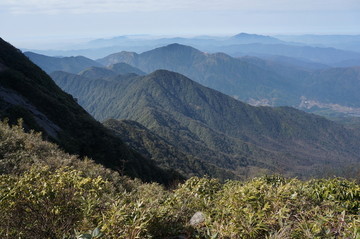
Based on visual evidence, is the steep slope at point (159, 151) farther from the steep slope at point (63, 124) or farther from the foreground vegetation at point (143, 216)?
the foreground vegetation at point (143, 216)

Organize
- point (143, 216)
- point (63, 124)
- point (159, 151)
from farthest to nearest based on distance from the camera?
point (159, 151) → point (63, 124) → point (143, 216)

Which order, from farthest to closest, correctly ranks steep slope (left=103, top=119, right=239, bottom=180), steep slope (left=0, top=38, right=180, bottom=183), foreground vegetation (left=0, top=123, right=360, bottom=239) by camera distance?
1. steep slope (left=103, top=119, right=239, bottom=180)
2. steep slope (left=0, top=38, right=180, bottom=183)
3. foreground vegetation (left=0, top=123, right=360, bottom=239)

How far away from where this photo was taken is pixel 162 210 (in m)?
5.75

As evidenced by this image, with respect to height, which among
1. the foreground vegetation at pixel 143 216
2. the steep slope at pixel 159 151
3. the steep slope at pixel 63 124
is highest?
the foreground vegetation at pixel 143 216

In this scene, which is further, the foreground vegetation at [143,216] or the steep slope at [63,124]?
the steep slope at [63,124]

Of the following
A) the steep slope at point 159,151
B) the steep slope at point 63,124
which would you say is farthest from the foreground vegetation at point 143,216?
the steep slope at point 159,151

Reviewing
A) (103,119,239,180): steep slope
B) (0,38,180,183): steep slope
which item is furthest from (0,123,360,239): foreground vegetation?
(103,119,239,180): steep slope

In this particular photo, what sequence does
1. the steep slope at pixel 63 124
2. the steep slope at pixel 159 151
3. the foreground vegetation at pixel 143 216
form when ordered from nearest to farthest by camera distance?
the foreground vegetation at pixel 143 216 < the steep slope at pixel 63 124 < the steep slope at pixel 159 151

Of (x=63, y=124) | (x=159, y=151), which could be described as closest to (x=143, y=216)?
(x=63, y=124)

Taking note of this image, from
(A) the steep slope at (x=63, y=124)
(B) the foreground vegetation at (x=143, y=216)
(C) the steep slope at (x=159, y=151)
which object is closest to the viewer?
(B) the foreground vegetation at (x=143, y=216)

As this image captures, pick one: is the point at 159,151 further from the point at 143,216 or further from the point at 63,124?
the point at 143,216

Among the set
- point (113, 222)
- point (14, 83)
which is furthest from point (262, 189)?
point (14, 83)

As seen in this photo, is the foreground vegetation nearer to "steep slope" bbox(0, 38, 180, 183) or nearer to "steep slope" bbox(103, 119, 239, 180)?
"steep slope" bbox(0, 38, 180, 183)

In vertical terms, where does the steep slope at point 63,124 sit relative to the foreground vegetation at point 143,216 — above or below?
below
